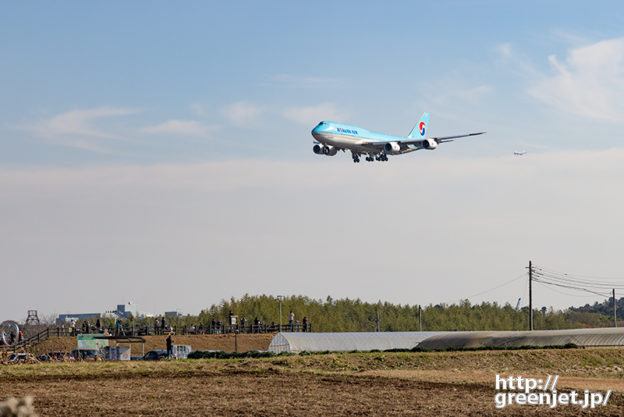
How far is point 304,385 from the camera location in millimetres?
33812

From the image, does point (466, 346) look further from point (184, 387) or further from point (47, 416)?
point (47, 416)

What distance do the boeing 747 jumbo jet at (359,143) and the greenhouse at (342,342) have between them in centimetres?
1684

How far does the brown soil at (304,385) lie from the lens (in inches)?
1017

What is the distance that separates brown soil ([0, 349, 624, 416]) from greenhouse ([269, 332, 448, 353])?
22121 millimetres

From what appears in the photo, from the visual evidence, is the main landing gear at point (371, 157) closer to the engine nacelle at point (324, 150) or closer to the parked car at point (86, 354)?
the engine nacelle at point (324, 150)

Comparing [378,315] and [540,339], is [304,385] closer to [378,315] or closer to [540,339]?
[540,339]

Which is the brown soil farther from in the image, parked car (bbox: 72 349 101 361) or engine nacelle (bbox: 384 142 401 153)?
engine nacelle (bbox: 384 142 401 153)

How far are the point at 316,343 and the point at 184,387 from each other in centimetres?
3969

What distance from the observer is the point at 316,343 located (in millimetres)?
72188

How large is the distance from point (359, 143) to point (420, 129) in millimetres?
40929

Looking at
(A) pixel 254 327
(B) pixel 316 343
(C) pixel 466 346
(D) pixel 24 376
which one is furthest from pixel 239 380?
(A) pixel 254 327

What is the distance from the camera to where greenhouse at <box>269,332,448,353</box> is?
234 ft

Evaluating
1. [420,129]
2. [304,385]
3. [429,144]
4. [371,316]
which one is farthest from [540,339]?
[371,316]

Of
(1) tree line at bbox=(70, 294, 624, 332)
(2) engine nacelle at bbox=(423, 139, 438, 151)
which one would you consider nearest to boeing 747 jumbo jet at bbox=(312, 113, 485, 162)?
(2) engine nacelle at bbox=(423, 139, 438, 151)
